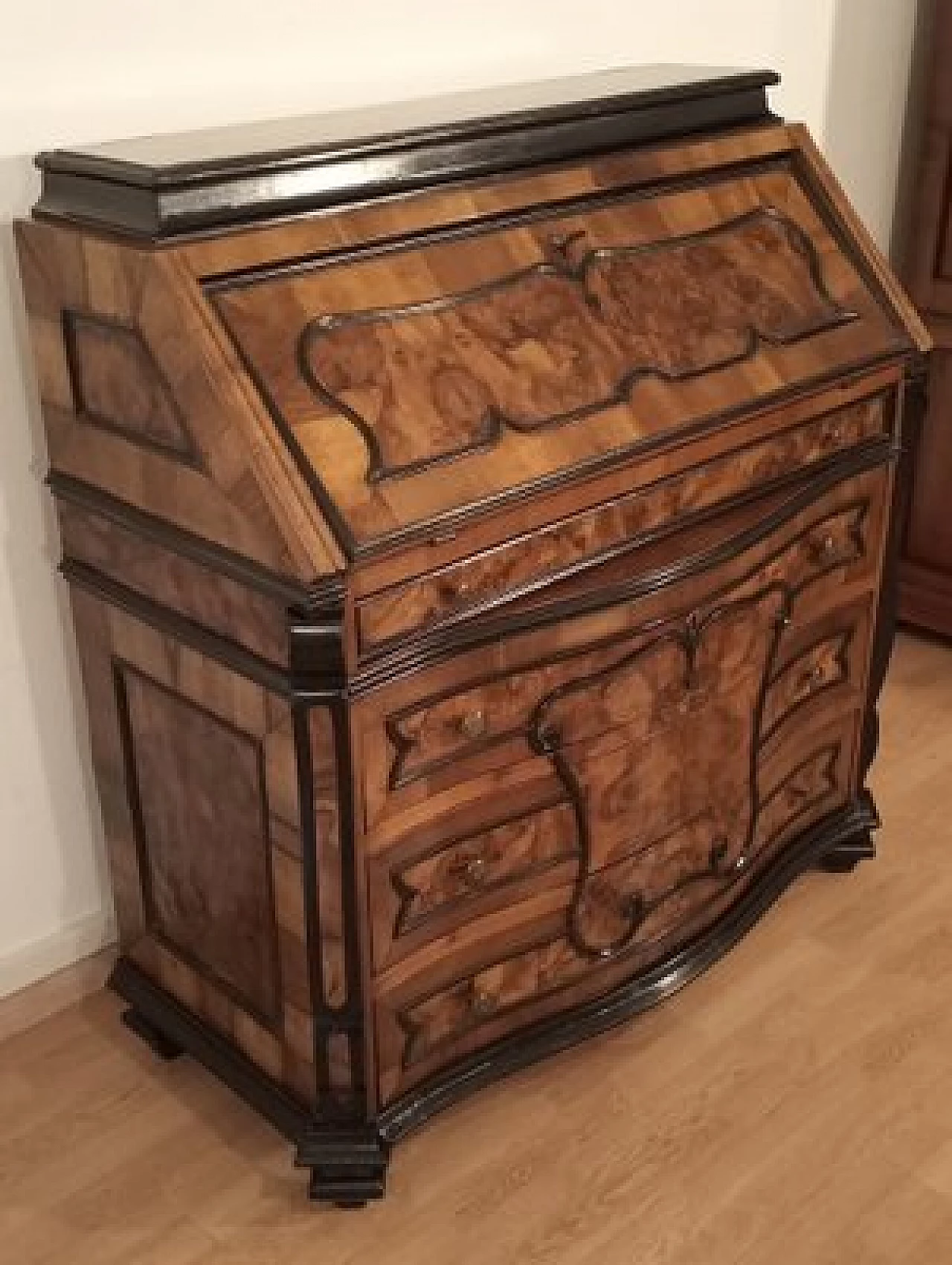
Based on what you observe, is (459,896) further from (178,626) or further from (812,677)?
(812,677)

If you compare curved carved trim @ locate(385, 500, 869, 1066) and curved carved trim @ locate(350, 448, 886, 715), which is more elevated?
curved carved trim @ locate(350, 448, 886, 715)

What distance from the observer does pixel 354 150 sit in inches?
60.3

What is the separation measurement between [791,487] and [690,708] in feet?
1.09

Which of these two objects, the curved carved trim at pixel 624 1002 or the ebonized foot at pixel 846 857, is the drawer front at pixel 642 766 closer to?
the curved carved trim at pixel 624 1002

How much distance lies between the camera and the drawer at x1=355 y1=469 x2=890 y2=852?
153 centimetres

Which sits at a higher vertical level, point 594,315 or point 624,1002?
point 594,315

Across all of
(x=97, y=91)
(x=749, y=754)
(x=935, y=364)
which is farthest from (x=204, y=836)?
(x=935, y=364)

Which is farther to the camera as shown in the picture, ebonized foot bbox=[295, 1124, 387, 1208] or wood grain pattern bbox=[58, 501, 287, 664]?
ebonized foot bbox=[295, 1124, 387, 1208]

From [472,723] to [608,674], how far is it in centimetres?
21

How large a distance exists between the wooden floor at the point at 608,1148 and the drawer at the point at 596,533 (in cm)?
77

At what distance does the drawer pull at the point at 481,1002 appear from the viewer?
1765mm

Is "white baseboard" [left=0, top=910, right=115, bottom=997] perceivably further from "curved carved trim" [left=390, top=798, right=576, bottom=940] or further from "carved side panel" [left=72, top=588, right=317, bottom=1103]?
"curved carved trim" [left=390, top=798, right=576, bottom=940]

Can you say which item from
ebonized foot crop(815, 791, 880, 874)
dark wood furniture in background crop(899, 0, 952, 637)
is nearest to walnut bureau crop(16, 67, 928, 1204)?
ebonized foot crop(815, 791, 880, 874)

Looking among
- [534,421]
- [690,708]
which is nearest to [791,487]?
[690,708]
